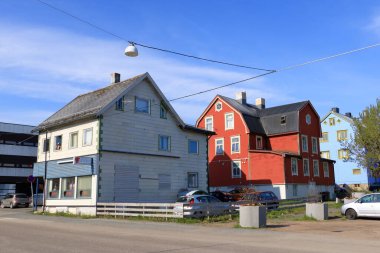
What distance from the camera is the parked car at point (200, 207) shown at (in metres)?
22.2

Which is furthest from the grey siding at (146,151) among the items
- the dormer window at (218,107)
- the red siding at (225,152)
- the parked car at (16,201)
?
the parked car at (16,201)

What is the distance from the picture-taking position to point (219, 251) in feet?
36.8

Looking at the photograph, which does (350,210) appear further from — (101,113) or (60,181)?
(60,181)

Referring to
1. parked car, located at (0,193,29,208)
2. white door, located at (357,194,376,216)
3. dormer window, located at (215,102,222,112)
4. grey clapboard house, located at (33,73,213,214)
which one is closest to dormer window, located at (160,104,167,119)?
grey clapboard house, located at (33,73,213,214)

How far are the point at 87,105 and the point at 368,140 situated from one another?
27.6 meters

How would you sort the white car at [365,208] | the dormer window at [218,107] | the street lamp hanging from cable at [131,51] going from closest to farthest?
the street lamp hanging from cable at [131,51] → the white car at [365,208] → the dormer window at [218,107]

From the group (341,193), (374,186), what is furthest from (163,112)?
(374,186)

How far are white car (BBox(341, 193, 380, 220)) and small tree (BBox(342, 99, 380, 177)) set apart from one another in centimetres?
2029

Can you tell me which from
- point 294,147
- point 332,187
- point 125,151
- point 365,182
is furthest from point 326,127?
point 125,151

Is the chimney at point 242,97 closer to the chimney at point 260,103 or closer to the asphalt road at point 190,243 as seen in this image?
the chimney at point 260,103

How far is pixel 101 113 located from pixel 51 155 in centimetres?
723

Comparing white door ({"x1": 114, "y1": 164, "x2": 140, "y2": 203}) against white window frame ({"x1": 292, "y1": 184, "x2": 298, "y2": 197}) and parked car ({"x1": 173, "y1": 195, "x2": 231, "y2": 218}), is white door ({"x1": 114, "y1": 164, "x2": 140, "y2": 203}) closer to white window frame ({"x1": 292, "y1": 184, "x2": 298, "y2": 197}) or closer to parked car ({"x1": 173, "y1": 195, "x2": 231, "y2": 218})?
parked car ({"x1": 173, "y1": 195, "x2": 231, "y2": 218})

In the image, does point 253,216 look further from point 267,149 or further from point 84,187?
point 267,149

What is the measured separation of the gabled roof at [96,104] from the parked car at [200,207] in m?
9.34
